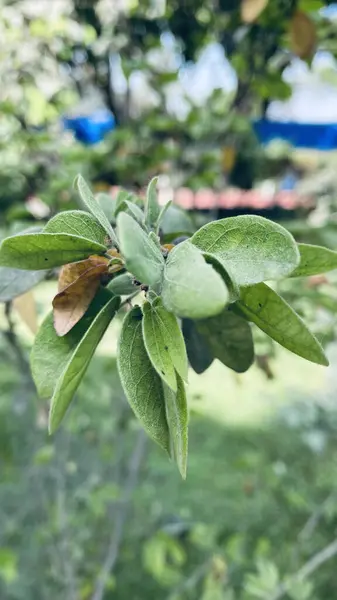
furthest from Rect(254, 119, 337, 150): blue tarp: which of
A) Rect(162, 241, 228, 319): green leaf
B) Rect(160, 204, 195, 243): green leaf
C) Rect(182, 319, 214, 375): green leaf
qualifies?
Rect(162, 241, 228, 319): green leaf

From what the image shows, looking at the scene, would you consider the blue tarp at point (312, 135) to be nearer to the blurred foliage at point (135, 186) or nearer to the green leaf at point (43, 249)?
the blurred foliage at point (135, 186)

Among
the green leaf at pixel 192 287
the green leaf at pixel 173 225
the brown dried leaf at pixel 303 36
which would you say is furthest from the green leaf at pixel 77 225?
the brown dried leaf at pixel 303 36

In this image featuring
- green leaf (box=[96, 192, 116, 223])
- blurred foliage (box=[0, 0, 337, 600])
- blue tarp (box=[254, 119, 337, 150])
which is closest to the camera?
green leaf (box=[96, 192, 116, 223])

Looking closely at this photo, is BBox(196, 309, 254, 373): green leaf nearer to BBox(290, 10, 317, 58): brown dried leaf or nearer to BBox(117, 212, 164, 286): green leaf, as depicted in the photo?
BBox(117, 212, 164, 286): green leaf

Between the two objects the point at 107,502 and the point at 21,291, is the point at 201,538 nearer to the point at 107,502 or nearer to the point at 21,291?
the point at 107,502

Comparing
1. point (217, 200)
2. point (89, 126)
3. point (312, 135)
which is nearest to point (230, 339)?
point (217, 200)

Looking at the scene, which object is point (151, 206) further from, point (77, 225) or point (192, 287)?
point (192, 287)
